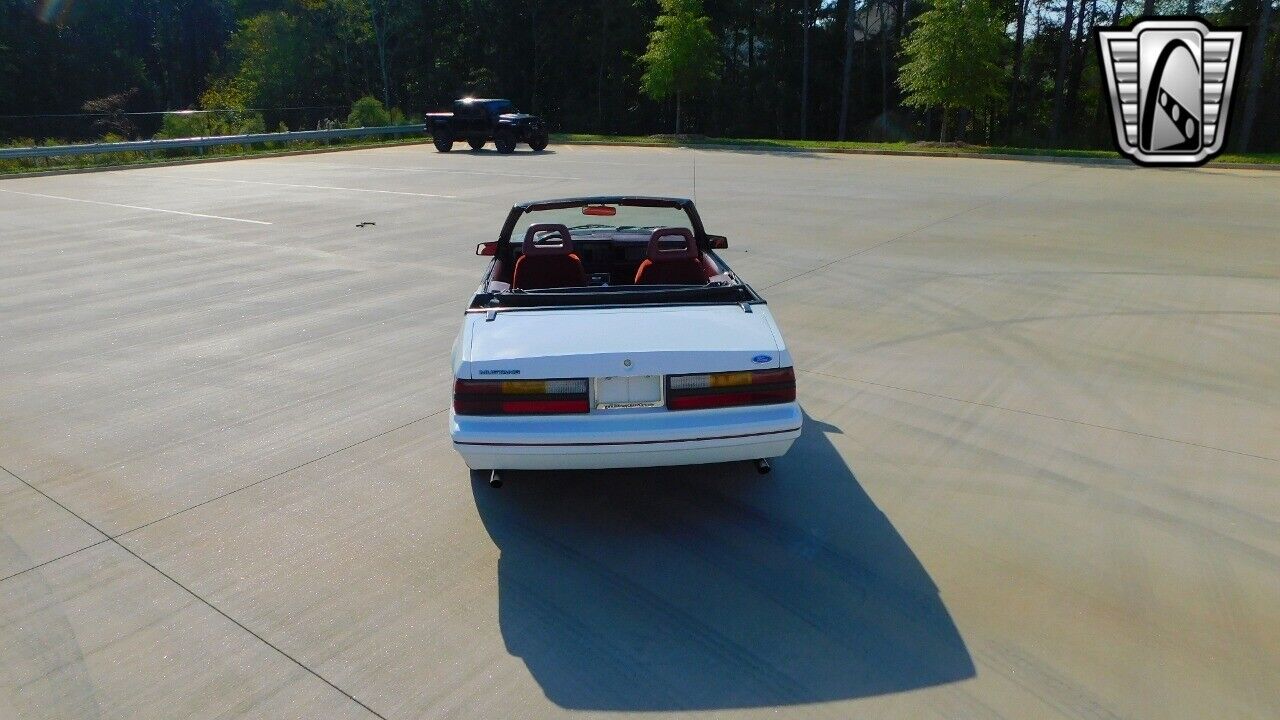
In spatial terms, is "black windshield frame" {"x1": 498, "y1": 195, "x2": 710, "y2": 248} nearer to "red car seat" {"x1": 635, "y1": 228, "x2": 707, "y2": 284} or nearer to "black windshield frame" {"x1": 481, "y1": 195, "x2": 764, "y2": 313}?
"red car seat" {"x1": 635, "y1": 228, "x2": 707, "y2": 284}

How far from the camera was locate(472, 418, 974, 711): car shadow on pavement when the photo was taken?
3.22m

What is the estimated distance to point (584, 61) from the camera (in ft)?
174

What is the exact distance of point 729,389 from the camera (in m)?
4.11

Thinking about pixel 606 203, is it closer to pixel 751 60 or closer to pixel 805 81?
pixel 805 81

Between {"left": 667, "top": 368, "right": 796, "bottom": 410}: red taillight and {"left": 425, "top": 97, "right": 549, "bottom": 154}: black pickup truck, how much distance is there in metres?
28.3

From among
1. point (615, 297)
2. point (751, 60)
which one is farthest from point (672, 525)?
point (751, 60)

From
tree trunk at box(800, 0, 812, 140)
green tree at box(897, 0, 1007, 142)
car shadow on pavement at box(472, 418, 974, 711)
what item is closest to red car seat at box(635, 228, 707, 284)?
car shadow on pavement at box(472, 418, 974, 711)

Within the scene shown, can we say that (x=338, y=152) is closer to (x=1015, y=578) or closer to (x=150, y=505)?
(x=150, y=505)

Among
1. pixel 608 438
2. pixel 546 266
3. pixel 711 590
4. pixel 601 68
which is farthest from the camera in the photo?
pixel 601 68

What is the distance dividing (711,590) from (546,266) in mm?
2364

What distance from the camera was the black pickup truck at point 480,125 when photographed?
31172mm

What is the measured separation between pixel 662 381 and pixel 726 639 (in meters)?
1.18

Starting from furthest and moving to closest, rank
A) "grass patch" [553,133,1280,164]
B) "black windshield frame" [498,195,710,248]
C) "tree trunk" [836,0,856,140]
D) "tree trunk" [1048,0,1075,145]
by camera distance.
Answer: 1. "tree trunk" [836,0,856,140]
2. "tree trunk" [1048,0,1075,145]
3. "grass patch" [553,133,1280,164]
4. "black windshield frame" [498,195,710,248]

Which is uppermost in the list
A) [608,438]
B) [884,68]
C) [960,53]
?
[884,68]
